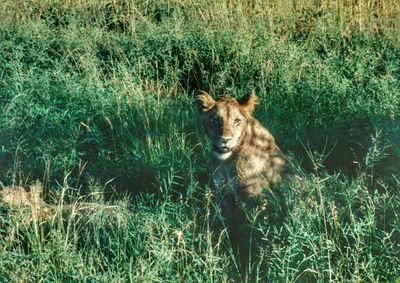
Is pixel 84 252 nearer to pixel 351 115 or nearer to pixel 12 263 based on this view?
pixel 12 263

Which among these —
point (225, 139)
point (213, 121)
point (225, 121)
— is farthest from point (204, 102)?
point (225, 139)

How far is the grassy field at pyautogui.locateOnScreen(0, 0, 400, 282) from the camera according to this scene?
4.32 meters

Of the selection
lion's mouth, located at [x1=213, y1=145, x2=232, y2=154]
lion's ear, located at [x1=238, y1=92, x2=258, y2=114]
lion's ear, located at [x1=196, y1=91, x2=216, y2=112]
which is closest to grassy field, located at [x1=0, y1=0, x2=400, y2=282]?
lion's mouth, located at [x1=213, y1=145, x2=232, y2=154]

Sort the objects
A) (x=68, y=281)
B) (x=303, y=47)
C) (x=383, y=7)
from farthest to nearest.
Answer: (x=383, y=7) < (x=303, y=47) < (x=68, y=281)

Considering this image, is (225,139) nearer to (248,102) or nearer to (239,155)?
(239,155)

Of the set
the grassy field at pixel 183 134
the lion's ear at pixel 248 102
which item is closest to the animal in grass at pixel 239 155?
the lion's ear at pixel 248 102

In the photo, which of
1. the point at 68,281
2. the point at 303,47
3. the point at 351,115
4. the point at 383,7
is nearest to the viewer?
the point at 68,281

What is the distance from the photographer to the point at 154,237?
4297mm

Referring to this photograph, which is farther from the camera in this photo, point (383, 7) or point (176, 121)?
point (383, 7)

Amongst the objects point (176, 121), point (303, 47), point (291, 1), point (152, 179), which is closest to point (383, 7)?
point (291, 1)

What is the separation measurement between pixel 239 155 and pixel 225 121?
0.27 m

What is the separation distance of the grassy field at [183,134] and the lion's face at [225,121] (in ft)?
0.85

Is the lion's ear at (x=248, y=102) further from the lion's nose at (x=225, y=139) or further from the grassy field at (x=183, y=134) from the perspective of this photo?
the grassy field at (x=183, y=134)

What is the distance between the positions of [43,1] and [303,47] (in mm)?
3427
